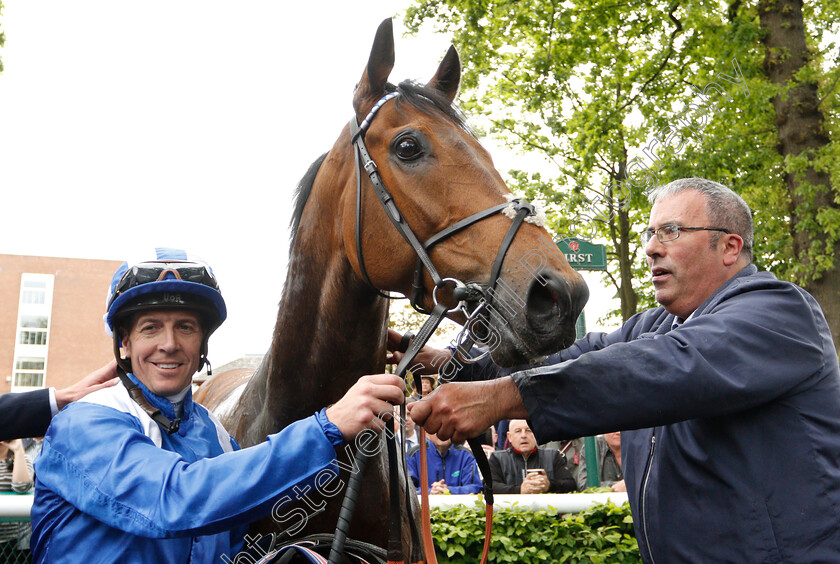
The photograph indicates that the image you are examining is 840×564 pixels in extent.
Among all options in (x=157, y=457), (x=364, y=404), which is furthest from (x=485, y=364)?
(x=157, y=457)

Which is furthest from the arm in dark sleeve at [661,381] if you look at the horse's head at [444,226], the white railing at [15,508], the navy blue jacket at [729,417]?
the white railing at [15,508]

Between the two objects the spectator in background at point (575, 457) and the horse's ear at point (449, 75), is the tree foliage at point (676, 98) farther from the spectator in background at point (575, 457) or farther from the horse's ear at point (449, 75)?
the horse's ear at point (449, 75)

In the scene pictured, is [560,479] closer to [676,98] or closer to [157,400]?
[157,400]

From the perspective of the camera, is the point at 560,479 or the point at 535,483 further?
the point at 560,479

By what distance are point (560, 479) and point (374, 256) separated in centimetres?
426

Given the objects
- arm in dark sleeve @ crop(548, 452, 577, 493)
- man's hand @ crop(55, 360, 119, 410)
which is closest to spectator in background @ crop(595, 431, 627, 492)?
arm in dark sleeve @ crop(548, 452, 577, 493)

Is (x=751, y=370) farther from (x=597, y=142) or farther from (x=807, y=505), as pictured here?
(x=597, y=142)

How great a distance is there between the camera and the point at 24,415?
2562 mm

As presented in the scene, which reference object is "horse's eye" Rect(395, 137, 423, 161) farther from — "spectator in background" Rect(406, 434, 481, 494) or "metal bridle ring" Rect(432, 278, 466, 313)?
"spectator in background" Rect(406, 434, 481, 494)

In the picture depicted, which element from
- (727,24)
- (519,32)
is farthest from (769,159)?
(519,32)

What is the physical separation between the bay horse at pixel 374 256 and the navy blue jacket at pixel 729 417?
0.20m

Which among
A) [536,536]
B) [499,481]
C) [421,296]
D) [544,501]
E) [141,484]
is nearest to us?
[141,484]

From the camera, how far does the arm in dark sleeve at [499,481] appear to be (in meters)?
5.84

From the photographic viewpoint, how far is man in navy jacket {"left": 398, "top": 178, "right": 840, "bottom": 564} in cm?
193
